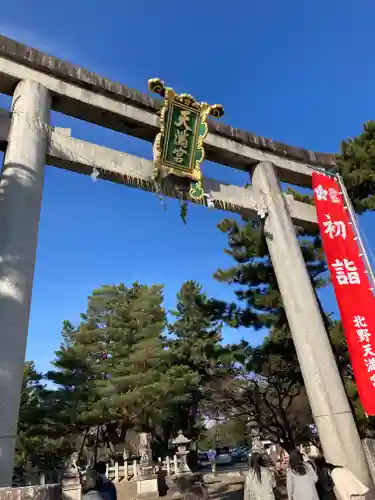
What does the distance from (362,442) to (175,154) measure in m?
6.51

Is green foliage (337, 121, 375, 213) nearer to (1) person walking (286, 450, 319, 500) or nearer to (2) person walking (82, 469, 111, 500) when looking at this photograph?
(1) person walking (286, 450, 319, 500)

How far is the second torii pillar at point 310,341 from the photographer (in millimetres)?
6684

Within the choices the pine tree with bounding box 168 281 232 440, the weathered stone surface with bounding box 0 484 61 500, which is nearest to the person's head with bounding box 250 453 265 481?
the weathered stone surface with bounding box 0 484 61 500

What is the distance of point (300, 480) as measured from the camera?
405cm

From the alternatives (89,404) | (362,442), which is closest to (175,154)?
(362,442)

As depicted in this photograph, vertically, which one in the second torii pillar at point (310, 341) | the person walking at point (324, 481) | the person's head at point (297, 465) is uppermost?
the second torii pillar at point (310, 341)

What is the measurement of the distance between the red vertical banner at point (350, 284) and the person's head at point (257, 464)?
3.28 m

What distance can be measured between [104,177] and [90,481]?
16.4 ft

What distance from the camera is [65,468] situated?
1678 centimetres

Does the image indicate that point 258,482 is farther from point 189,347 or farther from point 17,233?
point 189,347

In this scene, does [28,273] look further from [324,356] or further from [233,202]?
[324,356]

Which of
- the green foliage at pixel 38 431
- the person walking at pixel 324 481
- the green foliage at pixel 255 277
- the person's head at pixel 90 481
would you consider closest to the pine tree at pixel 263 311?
the green foliage at pixel 255 277

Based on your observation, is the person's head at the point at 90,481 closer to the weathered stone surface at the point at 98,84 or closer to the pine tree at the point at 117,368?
the weathered stone surface at the point at 98,84

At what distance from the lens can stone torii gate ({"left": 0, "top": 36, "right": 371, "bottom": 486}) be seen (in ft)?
17.6
